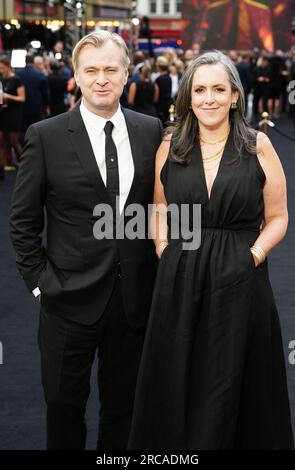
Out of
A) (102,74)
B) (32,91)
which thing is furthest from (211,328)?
(32,91)

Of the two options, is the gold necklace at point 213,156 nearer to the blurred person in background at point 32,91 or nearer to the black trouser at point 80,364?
the black trouser at point 80,364

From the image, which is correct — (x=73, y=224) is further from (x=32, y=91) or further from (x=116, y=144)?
(x=32, y=91)

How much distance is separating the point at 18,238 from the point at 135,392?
767 millimetres

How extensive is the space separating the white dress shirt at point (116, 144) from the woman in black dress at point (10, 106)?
10.5 m

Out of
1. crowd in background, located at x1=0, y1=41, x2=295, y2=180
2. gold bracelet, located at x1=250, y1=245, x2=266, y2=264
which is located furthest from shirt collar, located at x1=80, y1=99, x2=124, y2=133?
crowd in background, located at x1=0, y1=41, x2=295, y2=180

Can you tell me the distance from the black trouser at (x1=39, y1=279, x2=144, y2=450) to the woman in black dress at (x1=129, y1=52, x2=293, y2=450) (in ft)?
0.45

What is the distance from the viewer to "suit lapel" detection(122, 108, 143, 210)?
3.69 metres

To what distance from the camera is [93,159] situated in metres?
3.64

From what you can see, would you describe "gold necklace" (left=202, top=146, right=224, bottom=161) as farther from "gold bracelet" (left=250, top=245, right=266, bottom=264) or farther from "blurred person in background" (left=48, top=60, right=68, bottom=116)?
"blurred person in background" (left=48, top=60, right=68, bottom=116)

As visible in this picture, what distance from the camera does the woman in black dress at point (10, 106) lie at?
14188 mm

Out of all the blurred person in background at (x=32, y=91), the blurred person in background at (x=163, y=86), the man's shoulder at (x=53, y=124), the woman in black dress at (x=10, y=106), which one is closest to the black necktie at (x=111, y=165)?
the man's shoulder at (x=53, y=124)

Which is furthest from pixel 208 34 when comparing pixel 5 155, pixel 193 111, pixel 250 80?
pixel 193 111

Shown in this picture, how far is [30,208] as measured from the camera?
371 cm

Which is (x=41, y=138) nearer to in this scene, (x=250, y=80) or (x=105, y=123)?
(x=105, y=123)
